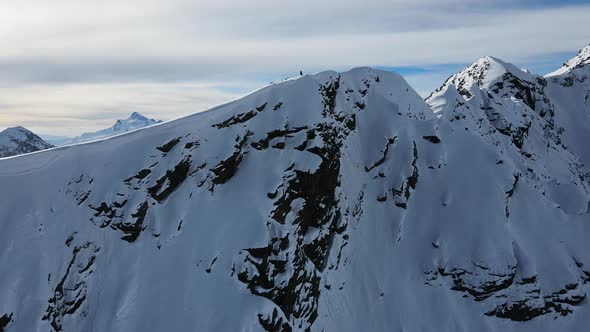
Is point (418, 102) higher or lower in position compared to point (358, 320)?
higher

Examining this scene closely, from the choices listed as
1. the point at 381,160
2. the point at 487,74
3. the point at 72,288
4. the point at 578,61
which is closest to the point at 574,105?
the point at 487,74

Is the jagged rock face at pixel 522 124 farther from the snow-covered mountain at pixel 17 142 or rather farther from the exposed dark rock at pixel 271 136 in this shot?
the snow-covered mountain at pixel 17 142

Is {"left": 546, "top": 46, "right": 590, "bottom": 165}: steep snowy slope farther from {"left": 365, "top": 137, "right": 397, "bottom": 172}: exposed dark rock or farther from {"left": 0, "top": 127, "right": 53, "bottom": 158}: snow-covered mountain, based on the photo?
{"left": 0, "top": 127, "right": 53, "bottom": 158}: snow-covered mountain

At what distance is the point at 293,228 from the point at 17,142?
176102 millimetres

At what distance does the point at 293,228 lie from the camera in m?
37.8

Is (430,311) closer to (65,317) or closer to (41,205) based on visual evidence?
(65,317)

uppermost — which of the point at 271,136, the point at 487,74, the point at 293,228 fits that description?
the point at 271,136

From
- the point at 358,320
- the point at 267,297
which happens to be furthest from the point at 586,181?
the point at 267,297

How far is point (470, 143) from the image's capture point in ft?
177

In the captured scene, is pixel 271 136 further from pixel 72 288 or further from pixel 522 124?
pixel 522 124

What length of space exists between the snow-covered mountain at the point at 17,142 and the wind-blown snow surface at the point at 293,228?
15541cm

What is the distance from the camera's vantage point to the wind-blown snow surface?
3180 cm

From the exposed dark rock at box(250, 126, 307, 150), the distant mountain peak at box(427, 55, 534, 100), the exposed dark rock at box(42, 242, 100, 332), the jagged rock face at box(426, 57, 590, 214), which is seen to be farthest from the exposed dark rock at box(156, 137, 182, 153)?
the distant mountain peak at box(427, 55, 534, 100)

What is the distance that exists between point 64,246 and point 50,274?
227 cm
